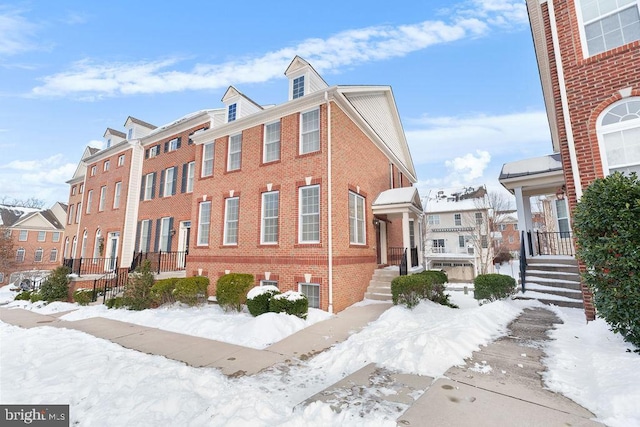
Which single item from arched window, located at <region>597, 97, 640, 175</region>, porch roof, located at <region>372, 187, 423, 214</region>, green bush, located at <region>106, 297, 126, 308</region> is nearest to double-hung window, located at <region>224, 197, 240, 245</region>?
green bush, located at <region>106, 297, 126, 308</region>

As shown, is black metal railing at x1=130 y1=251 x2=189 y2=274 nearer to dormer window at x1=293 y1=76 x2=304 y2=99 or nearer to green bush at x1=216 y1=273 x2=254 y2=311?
green bush at x1=216 y1=273 x2=254 y2=311

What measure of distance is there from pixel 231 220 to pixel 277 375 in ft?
30.7

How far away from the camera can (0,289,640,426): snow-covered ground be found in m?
3.43

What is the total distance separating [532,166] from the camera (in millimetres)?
11594

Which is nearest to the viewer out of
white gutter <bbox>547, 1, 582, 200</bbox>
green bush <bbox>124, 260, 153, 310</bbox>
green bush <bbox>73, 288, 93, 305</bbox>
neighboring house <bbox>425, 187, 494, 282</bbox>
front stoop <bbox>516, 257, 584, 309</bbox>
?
white gutter <bbox>547, 1, 582, 200</bbox>

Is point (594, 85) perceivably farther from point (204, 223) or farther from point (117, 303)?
point (117, 303)

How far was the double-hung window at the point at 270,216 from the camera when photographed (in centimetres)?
1182

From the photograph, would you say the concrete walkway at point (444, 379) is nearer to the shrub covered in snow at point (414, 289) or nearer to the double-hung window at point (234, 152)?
the shrub covered in snow at point (414, 289)

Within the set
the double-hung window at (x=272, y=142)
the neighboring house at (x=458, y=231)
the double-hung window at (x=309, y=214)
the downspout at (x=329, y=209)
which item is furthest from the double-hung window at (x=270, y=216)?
the neighboring house at (x=458, y=231)

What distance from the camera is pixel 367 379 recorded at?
443 cm

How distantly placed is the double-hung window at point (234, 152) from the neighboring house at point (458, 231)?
26520 millimetres

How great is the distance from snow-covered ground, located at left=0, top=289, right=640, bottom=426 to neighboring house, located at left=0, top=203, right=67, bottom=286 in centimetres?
4447

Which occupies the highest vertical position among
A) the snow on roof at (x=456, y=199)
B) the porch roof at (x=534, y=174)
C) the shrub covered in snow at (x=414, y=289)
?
the snow on roof at (x=456, y=199)

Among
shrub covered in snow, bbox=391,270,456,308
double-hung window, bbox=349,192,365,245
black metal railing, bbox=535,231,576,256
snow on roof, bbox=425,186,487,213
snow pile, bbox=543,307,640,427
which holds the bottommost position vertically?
snow pile, bbox=543,307,640,427
